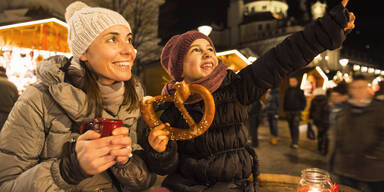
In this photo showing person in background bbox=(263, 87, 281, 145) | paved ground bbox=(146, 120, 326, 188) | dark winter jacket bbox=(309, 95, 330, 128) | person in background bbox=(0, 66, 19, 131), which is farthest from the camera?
person in background bbox=(263, 87, 281, 145)

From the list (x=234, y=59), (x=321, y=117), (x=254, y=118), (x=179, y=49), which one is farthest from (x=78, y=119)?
(x=234, y=59)

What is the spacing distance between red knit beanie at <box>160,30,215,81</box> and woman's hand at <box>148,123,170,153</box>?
609 mm

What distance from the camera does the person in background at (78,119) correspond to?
1.27 meters

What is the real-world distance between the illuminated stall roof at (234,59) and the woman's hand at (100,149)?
389 inches

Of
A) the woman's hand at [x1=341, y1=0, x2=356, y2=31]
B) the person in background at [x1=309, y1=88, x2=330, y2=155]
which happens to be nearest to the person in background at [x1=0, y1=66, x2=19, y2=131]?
the woman's hand at [x1=341, y1=0, x2=356, y2=31]

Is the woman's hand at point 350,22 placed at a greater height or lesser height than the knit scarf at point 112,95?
greater

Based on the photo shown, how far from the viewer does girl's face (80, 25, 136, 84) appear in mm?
1570

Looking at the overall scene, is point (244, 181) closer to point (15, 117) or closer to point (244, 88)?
point (244, 88)

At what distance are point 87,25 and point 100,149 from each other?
2.95 ft

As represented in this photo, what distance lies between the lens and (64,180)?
1.33 metres

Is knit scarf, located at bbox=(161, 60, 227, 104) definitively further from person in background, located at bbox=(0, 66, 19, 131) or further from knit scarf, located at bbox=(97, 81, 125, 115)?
person in background, located at bbox=(0, 66, 19, 131)

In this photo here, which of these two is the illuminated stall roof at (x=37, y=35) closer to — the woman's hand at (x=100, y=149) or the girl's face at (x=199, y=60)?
the girl's face at (x=199, y=60)

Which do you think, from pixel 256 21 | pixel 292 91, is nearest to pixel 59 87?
pixel 292 91

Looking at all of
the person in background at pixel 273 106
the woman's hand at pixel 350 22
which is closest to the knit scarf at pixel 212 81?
the woman's hand at pixel 350 22
